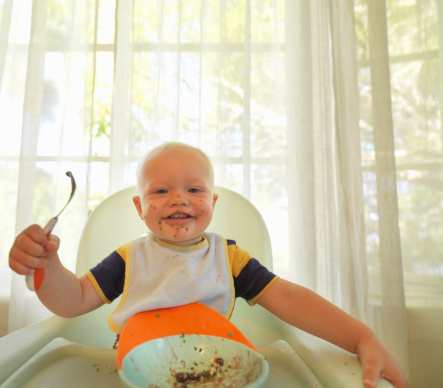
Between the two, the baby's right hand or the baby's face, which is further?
the baby's face

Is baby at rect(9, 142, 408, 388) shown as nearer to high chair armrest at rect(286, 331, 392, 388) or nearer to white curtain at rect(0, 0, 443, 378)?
high chair armrest at rect(286, 331, 392, 388)

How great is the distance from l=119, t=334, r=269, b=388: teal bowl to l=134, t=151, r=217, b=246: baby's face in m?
0.21

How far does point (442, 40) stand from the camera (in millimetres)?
909

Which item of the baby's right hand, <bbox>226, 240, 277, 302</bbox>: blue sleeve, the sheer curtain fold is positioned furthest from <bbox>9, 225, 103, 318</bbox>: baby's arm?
the sheer curtain fold

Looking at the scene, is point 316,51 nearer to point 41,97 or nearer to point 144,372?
point 41,97

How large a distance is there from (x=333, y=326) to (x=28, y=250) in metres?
0.46

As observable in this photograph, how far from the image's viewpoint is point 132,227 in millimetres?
855

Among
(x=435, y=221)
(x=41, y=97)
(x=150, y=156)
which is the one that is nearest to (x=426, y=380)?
(x=435, y=221)

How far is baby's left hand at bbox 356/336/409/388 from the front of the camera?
43cm

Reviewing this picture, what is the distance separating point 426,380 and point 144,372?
843 mm

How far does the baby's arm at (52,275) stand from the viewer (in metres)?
0.46

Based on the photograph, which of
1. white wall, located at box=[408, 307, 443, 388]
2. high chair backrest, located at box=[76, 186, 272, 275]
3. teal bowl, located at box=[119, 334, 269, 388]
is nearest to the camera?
teal bowl, located at box=[119, 334, 269, 388]

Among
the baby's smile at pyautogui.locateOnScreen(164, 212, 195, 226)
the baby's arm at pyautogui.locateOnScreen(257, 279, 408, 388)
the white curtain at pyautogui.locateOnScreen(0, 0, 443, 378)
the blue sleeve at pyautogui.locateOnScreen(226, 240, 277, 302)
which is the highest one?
the white curtain at pyautogui.locateOnScreen(0, 0, 443, 378)

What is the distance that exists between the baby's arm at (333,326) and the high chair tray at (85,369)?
0.21 feet
